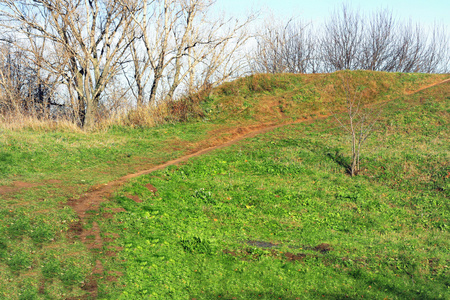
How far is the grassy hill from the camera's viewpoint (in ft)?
19.1

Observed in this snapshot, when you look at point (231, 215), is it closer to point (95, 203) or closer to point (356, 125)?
point (95, 203)

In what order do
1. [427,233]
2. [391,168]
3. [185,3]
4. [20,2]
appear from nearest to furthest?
[427,233] < [391,168] < [20,2] < [185,3]

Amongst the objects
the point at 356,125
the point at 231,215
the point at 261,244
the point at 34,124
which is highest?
the point at 34,124

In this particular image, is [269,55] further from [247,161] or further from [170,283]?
[170,283]

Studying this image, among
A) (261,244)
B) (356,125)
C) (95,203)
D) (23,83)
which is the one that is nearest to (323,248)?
(261,244)

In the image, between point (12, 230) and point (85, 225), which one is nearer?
point (12, 230)

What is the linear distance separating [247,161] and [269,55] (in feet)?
70.2

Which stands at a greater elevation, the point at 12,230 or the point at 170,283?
the point at 12,230

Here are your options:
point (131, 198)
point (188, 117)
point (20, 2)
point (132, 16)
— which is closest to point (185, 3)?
point (132, 16)

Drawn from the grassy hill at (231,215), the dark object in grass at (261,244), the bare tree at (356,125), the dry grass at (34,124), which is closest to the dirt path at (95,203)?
the grassy hill at (231,215)

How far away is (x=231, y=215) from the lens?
29.8ft

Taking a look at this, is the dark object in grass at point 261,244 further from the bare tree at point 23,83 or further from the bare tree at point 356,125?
the bare tree at point 23,83

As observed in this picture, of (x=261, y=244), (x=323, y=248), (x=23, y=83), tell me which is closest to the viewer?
(x=323, y=248)

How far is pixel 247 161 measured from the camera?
44.7 ft
